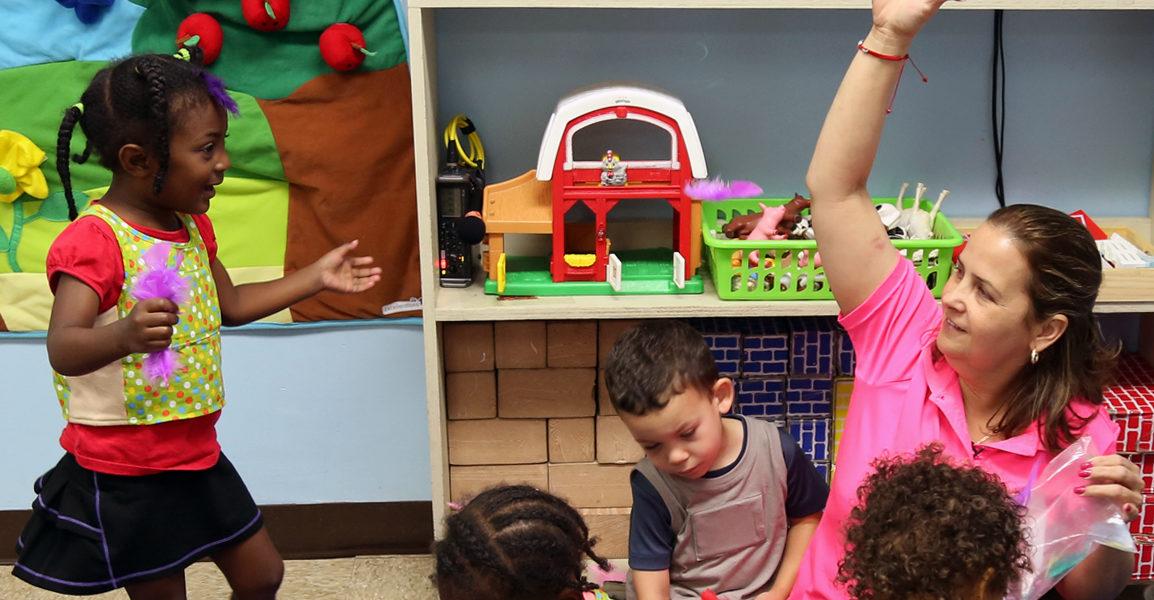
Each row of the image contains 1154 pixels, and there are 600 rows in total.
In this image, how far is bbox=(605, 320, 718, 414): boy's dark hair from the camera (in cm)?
137

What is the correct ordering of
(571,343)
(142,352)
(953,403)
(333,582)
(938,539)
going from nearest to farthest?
(938,539), (953,403), (142,352), (571,343), (333,582)

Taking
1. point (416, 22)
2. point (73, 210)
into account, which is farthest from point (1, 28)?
point (416, 22)

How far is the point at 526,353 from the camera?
86.0 inches

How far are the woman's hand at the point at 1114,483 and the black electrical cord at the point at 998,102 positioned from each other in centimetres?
120

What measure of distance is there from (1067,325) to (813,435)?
0.91 m

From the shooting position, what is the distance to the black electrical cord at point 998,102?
2232 millimetres

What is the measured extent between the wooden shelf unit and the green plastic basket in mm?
25

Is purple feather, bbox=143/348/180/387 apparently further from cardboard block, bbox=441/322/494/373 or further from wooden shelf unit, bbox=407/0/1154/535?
cardboard block, bbox=441/322/494/373

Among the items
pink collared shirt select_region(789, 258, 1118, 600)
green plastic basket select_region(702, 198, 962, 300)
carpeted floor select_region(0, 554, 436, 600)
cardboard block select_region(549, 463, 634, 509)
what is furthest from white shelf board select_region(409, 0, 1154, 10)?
carpeted floor select_region(0, 554, 436, 600)

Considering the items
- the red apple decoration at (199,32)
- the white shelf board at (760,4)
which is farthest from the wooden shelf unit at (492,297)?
the red apple decoration at (199,32)

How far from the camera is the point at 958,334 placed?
1308 mm

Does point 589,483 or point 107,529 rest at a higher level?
point 107,529

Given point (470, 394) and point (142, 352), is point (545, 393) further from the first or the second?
point (142, 352)

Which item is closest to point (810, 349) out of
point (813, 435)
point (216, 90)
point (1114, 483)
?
point (813, 435)
